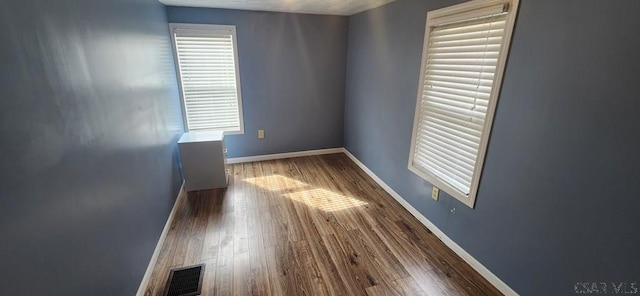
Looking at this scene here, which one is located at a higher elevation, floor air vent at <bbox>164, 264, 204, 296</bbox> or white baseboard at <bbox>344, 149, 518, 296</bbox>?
white baseboard at <bbox>344, 149, 518, 296</bbox>

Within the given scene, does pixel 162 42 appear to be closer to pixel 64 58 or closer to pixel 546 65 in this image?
pixel 64 58

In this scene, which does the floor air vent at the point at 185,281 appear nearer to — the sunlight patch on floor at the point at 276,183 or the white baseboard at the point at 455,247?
the sunlight patch on floor at the point at 276,183

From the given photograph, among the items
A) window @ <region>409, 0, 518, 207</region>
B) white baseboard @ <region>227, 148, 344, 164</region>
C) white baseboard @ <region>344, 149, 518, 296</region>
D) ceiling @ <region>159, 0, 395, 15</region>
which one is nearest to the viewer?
window @ <region>409, 0, 518, 207</region>

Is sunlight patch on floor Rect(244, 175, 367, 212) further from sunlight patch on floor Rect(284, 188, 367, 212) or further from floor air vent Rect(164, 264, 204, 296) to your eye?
floor air vent Rect(164, 264, 204, 296)

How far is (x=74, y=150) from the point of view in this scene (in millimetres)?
1129

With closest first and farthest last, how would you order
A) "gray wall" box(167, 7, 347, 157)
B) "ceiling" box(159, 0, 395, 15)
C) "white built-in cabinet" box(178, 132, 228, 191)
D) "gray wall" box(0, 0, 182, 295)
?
"gray wall" box(0, 0, 182, 295)
"ceiling" box(159, 0, 395, 15)
"white built-in cabinet" box(178, 132, 228, 191)
"gray wall" box(167, 7, 347, 157)

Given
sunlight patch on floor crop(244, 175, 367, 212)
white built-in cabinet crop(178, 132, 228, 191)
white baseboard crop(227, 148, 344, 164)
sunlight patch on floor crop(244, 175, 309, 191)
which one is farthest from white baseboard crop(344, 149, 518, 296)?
white built-in cabinet crop(178, 132, 228, 191)

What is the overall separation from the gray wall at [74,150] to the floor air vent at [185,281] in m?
0.19

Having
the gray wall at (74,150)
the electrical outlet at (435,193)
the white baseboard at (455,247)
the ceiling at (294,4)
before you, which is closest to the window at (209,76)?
the ceiling at (294,4)

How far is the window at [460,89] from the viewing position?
5.32 ft

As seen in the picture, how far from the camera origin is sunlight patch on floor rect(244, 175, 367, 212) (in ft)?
9.06

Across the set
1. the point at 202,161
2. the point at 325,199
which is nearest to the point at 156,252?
the point at 202,161

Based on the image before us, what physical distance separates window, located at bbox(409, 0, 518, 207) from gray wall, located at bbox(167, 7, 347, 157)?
68.9 inches

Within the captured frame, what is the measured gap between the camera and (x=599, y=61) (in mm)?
1165
